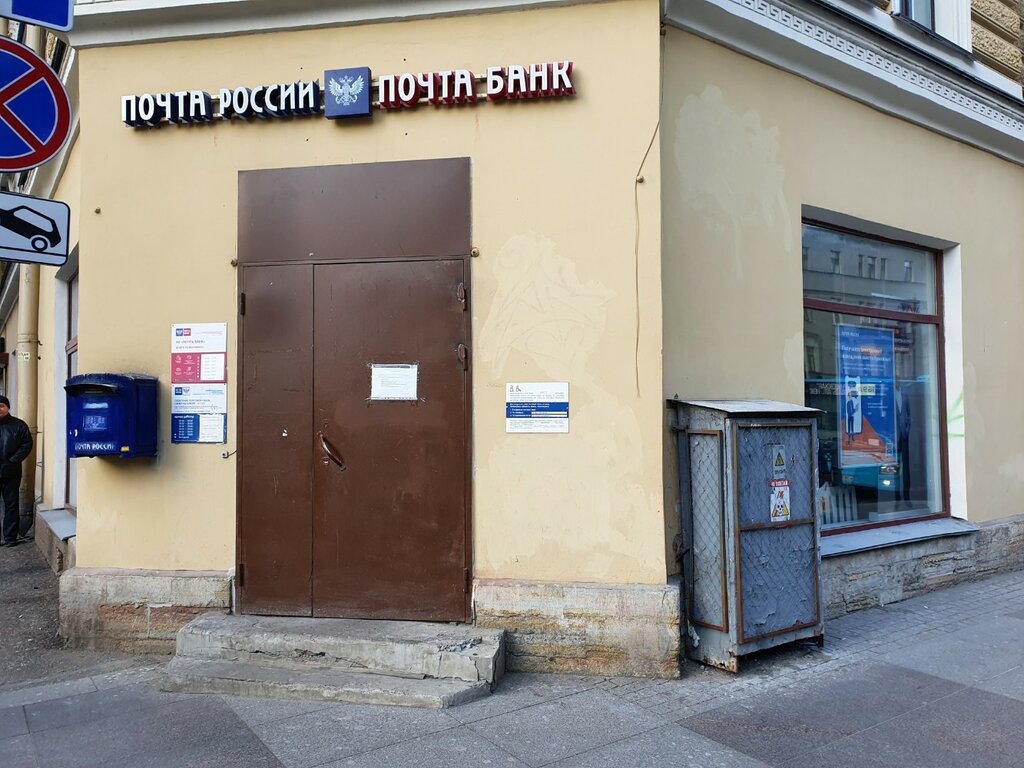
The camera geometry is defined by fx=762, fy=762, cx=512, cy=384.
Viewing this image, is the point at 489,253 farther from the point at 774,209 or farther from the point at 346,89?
the point at 774,209

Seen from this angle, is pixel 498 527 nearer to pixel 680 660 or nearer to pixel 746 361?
pixel 680 660

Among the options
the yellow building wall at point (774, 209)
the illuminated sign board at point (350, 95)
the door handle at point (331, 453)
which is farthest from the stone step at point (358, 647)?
the illuminated sign board at point (350, 95)

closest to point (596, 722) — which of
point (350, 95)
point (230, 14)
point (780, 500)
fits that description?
point (780, 500)

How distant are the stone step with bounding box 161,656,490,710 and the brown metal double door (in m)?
0.56

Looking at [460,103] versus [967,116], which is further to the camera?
[967,116]

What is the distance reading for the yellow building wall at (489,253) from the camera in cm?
485

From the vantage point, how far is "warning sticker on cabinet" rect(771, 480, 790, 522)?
15.9 ft

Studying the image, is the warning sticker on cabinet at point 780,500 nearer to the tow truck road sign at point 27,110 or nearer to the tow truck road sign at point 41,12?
the tow truck road sign at point 27,110

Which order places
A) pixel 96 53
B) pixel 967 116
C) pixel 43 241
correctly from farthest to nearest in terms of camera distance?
pixel 967 116, pixel 96 53, pixel 43 241

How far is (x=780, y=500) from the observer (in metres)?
4.89

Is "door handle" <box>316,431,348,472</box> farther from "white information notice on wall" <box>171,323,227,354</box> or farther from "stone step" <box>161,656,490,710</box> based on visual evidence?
"stone step" <box>161,656,490,710</box>

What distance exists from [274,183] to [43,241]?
1643 mm

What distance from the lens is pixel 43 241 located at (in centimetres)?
390

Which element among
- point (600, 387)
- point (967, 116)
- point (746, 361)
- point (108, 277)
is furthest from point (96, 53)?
point (967, 116)
